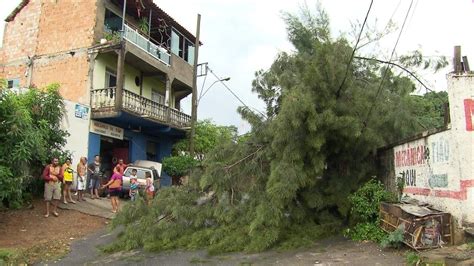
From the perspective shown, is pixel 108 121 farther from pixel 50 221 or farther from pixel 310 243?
pixel 310 243

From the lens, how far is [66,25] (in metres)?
20.4

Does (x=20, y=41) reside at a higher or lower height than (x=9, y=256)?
higher

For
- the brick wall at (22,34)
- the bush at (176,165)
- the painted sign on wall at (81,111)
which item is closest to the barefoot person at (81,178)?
the painted sign on wall at (81,111)

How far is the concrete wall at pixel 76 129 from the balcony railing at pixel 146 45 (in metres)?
3.79

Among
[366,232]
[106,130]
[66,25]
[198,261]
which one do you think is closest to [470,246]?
[366,232]

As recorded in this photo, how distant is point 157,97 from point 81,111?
6966mm

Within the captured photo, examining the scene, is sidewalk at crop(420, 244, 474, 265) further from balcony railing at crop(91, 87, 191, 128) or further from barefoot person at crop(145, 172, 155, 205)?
balcony railing at crop(91, 87, 191, 128)

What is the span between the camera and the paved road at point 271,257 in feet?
24.9

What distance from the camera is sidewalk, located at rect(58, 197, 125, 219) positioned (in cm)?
1400

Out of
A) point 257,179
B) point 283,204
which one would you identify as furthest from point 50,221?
point 283,204

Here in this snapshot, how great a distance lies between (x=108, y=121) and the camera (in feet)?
65.8


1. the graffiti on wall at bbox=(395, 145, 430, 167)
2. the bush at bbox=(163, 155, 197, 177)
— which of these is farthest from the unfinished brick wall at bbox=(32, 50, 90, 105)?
the graffiti on wall at bbox=(395, 145, 430, 167)

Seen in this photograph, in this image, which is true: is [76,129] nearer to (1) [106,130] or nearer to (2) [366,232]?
(1) [106,130]

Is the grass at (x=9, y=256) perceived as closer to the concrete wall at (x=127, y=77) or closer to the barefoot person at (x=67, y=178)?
the barefoot person at (x=67, y=178)
